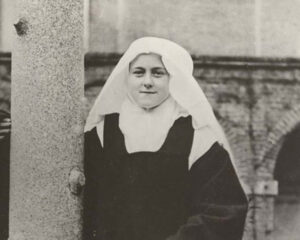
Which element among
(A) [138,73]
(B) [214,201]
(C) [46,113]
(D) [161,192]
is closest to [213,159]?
(B) [214,201]

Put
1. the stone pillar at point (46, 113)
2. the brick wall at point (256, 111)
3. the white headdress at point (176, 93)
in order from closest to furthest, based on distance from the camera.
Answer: the stone pillar at point (46, 113) < the white headdress at point (176, 93) < the brick wall at point (256, 111)

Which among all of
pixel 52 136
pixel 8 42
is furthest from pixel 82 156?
pixel 8 42

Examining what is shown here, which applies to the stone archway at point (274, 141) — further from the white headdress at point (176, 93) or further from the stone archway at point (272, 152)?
the white headdress at point (176, 93)

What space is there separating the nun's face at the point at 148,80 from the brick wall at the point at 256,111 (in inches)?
15.1

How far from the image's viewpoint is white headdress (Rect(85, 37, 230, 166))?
271cm

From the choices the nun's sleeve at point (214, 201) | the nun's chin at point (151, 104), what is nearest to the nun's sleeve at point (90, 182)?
the nun's chin at point (151, 104)

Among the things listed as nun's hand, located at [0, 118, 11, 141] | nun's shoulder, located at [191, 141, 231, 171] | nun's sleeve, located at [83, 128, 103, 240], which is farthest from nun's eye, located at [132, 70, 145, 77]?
nun's hand, located at [0, 118, 11, 141]

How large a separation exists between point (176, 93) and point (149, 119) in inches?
7.7

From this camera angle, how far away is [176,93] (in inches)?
108

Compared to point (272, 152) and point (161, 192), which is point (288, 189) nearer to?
point (272, 152)

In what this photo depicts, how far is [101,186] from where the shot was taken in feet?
9.12

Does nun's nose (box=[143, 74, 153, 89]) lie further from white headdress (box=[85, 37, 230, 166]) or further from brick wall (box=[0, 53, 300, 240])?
brick wall (box=[0, 53, 300, 240])

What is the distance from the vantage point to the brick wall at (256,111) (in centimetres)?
306

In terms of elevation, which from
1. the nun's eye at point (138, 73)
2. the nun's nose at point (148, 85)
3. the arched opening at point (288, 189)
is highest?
the nun's eye at point (138, 73)
